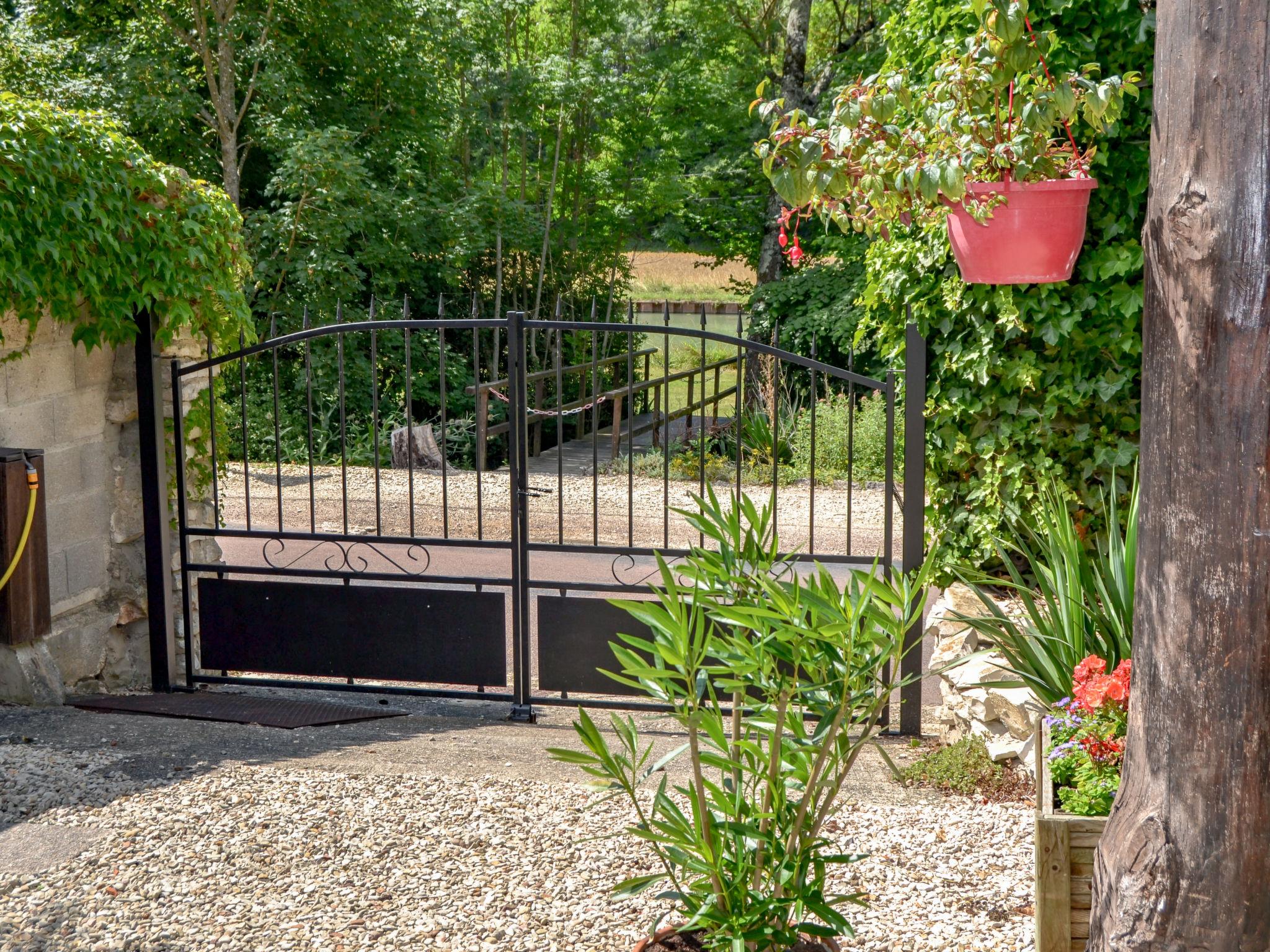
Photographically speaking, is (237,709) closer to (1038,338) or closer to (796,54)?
(1038,338)

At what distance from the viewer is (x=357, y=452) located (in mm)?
12047

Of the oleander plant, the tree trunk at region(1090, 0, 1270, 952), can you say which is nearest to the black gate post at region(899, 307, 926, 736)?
the oleander plant

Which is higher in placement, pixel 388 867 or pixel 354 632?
pixel 354 632

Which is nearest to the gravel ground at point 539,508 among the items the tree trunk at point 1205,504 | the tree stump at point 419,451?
the tree stump at point 419,451

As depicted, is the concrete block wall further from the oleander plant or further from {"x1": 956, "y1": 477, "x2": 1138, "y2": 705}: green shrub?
{"x1": 956, "y1": 477, "x2": 1138, "y2": 705}: green shrub

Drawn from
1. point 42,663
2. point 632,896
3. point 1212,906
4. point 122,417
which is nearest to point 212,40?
point 122,417

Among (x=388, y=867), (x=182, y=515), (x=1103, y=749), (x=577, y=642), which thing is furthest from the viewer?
(x=182, y=515)

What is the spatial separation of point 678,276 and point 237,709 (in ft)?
58.7

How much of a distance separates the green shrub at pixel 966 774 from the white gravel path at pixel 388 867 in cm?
13

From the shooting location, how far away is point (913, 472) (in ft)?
14.8

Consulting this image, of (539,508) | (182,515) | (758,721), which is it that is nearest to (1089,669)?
(758,721)

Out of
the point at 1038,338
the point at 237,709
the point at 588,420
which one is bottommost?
the point at 237,709

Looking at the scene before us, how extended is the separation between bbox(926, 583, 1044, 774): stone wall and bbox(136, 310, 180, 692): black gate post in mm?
Answer: 3363

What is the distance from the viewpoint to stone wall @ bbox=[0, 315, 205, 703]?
471 centimetres
